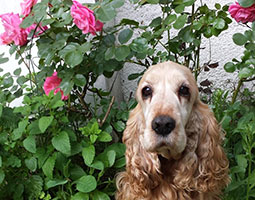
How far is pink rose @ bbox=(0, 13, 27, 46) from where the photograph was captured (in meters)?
2.20

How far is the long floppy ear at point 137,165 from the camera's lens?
6.48 ft

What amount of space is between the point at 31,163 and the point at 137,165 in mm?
606

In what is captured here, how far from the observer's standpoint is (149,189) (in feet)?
6.52

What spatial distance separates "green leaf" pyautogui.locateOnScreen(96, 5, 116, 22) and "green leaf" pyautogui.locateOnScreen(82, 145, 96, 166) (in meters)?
0.70

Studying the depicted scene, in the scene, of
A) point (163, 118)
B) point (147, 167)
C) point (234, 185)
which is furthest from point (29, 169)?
point (234, 185)

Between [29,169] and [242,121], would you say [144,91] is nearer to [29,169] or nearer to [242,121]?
[242,121]

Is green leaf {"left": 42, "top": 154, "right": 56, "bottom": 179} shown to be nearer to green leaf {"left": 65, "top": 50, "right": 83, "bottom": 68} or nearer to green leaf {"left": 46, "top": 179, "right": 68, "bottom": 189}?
green leaf {"left": 46, "top": 179, "right": 68, "bottom": 189}

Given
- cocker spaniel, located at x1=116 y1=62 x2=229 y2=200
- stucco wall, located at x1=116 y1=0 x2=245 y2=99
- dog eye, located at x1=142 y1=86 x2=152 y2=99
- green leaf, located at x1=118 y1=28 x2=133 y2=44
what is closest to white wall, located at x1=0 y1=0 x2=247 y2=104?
stucco wall, located at x1=116 y1=0 x2=245 y2=99

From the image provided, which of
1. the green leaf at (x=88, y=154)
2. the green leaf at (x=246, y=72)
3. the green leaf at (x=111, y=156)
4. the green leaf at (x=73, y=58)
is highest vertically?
the green leaf at (x=73, y=58)

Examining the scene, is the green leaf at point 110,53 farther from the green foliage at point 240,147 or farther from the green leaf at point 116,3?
the green foliage at point 240,147

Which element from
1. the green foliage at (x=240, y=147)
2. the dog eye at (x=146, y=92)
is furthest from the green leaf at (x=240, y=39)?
the dog eye at (x=146, y=92)

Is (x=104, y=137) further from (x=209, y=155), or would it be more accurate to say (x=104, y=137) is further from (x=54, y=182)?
(x=209, y=155)

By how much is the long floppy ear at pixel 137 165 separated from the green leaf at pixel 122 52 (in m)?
0.28

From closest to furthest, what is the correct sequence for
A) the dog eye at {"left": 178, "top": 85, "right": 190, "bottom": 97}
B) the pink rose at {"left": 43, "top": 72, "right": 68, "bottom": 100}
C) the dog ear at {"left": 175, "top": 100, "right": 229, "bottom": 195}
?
the dog eye at {"left": 178, "top": 85, "right": 190, "bottom": 97}, the dog ear at {"left": 175, "top": 100, "right": 229, "bottom": 195}, the pink rose at {"left": 43, "top": 72, "right": 68, "bottom": 100}
